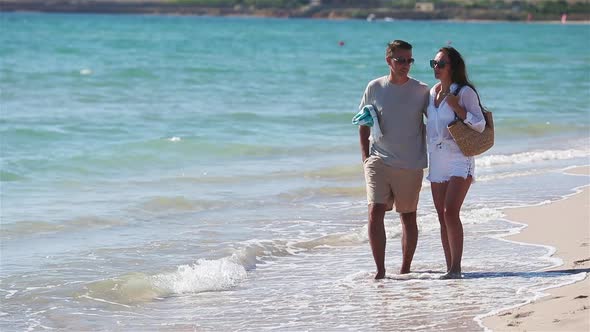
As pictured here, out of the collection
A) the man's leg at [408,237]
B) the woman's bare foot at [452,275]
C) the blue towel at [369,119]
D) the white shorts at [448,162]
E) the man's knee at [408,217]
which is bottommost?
the woman's bare foot at [452,275]

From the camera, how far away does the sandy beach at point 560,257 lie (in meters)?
6.12

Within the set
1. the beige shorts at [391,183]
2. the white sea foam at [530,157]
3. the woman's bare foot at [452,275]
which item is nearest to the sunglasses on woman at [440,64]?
the beige shorts at [391,183]

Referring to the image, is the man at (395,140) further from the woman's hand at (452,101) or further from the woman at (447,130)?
the woman's hand at (452,101)

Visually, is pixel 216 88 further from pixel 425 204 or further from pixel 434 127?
pixel 434 127

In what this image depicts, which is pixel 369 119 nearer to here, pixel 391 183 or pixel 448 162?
pixel 391 183

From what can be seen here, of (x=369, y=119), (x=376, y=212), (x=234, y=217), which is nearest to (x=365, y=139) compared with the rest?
(x=369, y=119)

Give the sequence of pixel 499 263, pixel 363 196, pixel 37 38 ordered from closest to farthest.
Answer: pixel 499 263 < pixel 363 196 < pixel 37 38

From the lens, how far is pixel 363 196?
12.2m

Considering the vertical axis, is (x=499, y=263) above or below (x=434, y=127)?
below

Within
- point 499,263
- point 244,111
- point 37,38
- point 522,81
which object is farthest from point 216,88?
point 37,38

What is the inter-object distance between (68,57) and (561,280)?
38969mm

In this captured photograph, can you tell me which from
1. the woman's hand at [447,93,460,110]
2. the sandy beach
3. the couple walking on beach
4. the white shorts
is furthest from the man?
the sandy beach

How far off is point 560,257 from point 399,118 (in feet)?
5.94

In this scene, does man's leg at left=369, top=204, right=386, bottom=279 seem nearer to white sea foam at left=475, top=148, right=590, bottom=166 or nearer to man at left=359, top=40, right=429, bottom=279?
man at left=359, top=40, right=429, bottom=279
